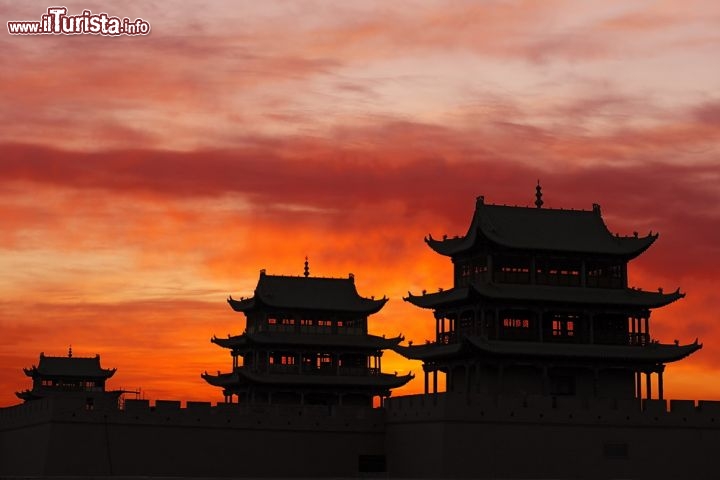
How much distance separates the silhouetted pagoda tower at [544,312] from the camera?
88125 millimetres

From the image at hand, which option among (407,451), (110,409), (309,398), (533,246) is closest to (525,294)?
(533,246)

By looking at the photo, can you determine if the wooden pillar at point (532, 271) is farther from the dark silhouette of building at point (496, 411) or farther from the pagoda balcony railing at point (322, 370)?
the pagoda balcony railing at point (322, 370)

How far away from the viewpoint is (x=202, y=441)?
9281 centimetres

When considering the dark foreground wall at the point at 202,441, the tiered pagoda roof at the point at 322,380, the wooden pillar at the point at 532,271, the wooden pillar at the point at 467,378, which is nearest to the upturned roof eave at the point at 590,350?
the wooden pillar at the point at 467,378

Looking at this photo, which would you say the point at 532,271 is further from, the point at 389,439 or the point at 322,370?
the point at 322,370

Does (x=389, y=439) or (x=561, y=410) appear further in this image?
(x=389, y=439)

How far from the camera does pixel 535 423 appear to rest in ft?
280

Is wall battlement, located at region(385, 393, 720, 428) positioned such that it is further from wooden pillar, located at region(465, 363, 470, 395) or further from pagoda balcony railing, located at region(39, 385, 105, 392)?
pagoda balcony railing, located at region(39, 385, 105, 392)

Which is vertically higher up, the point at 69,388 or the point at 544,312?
the point at 69,388

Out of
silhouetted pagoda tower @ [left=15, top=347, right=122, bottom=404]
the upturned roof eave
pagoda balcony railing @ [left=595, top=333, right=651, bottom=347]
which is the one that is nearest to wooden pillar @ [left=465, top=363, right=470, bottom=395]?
the upturned roof eave

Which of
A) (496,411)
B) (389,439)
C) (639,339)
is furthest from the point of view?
(389,439)

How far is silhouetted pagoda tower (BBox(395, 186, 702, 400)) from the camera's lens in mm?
88125

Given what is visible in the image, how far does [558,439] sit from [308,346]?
40199 mm

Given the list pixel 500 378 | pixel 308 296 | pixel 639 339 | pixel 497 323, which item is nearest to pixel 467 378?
pixel 500 378
